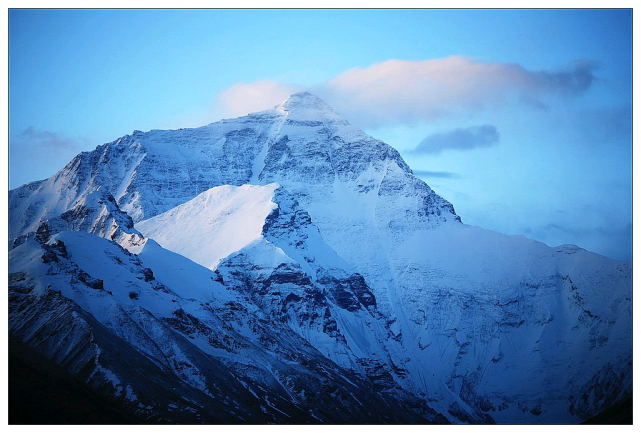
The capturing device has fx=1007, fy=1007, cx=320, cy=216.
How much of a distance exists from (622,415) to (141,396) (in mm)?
76126

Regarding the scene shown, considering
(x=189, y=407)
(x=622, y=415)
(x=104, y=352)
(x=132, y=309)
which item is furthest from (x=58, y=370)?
(x=622, y=415)

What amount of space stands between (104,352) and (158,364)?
16.6 meters

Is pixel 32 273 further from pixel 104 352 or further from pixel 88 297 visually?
pixel 104 352

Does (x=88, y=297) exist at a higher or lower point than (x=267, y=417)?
higher

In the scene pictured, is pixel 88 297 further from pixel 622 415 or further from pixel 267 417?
pixel 622 415

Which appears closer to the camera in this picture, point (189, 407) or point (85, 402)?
point (85, 402)

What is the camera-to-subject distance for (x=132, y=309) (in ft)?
656
